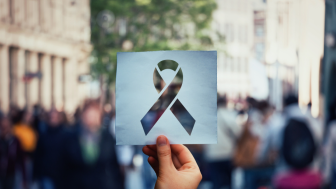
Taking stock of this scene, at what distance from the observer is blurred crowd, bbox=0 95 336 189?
4.84 m

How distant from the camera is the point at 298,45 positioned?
1756 cm

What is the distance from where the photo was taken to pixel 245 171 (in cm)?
654

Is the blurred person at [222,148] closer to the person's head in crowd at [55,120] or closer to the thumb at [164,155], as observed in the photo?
the person's head in crowd at [55,120]

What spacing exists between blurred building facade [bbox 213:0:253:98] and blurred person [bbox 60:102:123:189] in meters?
43.6

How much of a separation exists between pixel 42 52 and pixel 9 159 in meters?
17.9

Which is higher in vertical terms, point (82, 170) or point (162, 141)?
point (162, 141)

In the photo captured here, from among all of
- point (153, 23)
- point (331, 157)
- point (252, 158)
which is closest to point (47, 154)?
point (252, 158)

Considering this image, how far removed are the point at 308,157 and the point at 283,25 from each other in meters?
16.3

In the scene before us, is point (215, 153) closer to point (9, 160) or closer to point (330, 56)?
point (9, 160)

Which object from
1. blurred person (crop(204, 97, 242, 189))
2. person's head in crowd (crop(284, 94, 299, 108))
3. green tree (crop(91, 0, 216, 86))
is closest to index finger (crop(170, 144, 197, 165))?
person's head in crowd (crop(284, 94, 299, 108))

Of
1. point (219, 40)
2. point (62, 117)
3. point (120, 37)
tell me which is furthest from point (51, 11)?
point (62, 117)

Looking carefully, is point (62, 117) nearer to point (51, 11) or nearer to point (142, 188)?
point (142, 188)

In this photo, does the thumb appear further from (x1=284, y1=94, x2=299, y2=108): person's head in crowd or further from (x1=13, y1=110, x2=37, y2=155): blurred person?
(x1=13, y1=110, x2=37, y2=155): blurred person

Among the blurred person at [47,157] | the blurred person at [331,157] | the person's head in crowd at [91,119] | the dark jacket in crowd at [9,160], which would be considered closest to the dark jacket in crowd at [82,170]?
the person's head in crowd at [91,119]
